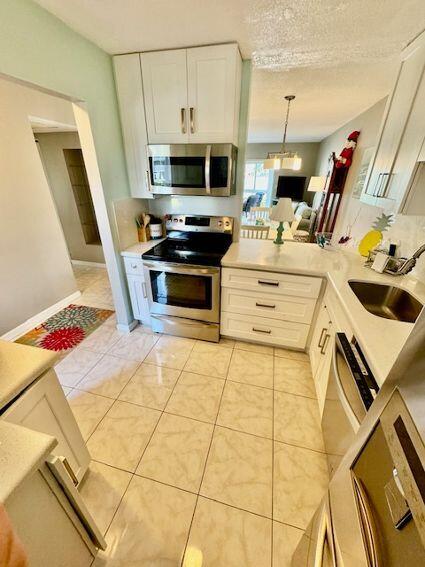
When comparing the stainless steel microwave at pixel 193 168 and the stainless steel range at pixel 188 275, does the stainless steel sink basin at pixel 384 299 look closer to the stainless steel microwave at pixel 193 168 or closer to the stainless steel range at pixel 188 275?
the stainless steel range at pixel 188 275

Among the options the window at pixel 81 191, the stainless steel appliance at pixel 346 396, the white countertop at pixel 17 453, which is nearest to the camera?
the white countertop at pixel 17 453

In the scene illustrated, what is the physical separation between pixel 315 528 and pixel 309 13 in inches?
93.7

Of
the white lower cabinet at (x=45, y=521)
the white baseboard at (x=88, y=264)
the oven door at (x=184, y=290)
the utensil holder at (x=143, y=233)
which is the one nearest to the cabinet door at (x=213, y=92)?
the utensil holder at (x=143, y=233)

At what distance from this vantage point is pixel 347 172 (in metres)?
4.02

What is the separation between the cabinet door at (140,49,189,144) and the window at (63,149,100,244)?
2320mm

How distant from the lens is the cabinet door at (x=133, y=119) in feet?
5.82

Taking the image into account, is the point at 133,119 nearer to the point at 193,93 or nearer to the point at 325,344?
the point at 193,93

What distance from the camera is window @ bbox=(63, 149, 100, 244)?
3525 millimetres

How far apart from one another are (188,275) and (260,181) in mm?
7850

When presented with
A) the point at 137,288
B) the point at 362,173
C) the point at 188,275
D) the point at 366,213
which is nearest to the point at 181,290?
the point at 188,275

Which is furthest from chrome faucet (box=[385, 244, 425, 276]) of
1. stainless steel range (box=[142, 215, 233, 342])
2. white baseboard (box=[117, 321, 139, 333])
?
white baseboard (box=[117, 321, 139, 333])

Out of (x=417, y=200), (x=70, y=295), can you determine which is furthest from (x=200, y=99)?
(x=70, y=295)

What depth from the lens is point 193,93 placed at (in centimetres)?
173

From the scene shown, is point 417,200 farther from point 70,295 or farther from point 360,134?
point 70,295
